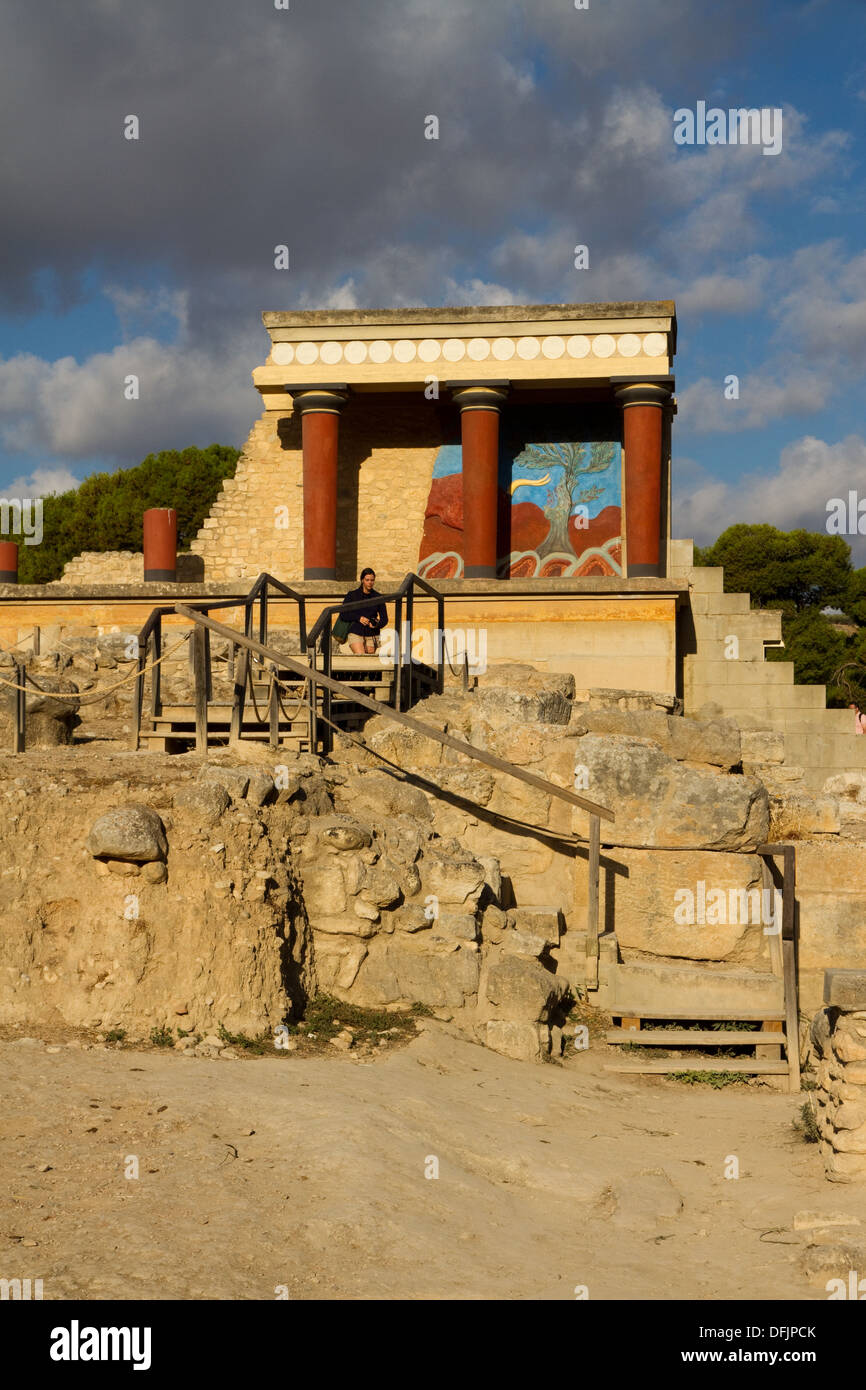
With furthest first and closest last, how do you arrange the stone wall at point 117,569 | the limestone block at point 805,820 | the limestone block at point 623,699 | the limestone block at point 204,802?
the stone wall at point 117,569
the limestone block at point 623,699
the limestone block at point 805,820
the limestone block at point 204,802

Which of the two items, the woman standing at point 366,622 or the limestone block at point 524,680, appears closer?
the woman standing at point 366,622

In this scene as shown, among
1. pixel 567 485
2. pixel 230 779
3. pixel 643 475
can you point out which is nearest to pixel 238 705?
pixel 230 779

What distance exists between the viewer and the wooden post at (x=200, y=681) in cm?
941

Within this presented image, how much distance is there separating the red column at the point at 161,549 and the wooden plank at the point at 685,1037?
31.9 ft

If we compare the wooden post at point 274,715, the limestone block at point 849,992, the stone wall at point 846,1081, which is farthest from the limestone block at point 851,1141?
the wooden post at point 274,715

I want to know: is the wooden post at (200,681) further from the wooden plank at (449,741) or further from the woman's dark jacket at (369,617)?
the woman's dark jacket at (369,617)

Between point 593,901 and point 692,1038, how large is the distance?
117 cm

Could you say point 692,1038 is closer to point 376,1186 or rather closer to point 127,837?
point 376,1186

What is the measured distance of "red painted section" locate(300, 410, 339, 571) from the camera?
16.2 metres

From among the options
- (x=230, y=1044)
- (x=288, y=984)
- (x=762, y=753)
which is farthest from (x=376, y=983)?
(x=762, y=753)

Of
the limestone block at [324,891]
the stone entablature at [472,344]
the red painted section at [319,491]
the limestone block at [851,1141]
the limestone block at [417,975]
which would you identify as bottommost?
the limestone block at [851,1141]

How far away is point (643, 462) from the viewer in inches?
615

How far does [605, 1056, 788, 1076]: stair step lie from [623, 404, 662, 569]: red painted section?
8152 mm
